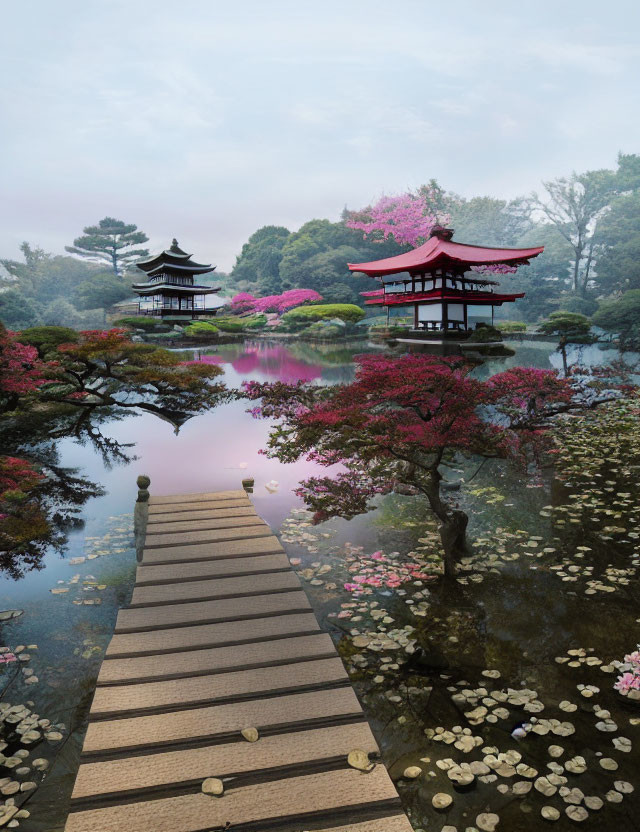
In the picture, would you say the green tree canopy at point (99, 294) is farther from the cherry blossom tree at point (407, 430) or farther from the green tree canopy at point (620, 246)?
the cherry blossom tree at point (407, 430)

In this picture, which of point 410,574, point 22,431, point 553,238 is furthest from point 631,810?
point 553,238

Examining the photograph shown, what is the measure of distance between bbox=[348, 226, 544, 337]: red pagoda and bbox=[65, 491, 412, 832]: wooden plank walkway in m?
12.8

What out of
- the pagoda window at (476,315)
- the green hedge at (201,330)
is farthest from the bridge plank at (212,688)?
the green hedge at (201,330)

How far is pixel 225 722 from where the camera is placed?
3.54 m

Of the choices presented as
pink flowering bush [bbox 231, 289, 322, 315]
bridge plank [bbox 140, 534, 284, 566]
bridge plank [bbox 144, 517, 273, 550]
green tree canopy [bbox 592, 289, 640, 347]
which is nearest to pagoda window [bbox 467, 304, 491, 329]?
green tree canopy [bbox 592, 289, 640, 347]

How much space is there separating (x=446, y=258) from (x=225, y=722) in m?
14.1

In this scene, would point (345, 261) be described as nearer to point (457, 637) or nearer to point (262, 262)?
point (262, 262)

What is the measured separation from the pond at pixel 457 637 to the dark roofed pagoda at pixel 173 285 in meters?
18.9

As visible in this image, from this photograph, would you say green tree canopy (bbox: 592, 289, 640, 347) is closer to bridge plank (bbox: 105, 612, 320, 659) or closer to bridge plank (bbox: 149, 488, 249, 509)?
bridge plank (bbox: 149, 488, 249, 509)

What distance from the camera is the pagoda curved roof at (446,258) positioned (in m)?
15.5

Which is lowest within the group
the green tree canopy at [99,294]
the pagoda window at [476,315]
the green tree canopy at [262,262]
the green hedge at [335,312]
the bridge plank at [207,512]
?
the bridge plank at [207,512]

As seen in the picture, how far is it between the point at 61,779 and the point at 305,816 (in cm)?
186

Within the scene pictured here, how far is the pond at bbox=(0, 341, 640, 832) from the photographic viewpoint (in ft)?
11.9

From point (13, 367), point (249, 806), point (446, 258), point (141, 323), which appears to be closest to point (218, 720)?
point (249, 806)
